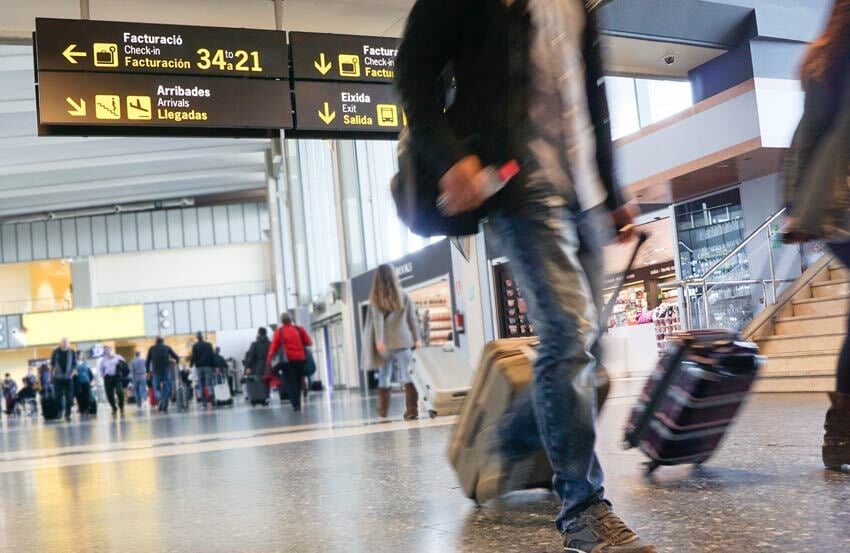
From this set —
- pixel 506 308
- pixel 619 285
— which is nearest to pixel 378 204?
pixel 506 308

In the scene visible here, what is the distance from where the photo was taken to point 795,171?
227 centimetres

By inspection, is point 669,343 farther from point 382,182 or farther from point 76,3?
point 382,182

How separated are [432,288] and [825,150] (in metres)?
16.3

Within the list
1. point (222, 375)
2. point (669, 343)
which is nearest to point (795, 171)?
point (669, 343)

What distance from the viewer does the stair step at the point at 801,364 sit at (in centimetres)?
801

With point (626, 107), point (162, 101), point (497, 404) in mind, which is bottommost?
point (497, 404)

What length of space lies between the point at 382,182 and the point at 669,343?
18.8 metres

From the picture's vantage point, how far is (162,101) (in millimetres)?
8391

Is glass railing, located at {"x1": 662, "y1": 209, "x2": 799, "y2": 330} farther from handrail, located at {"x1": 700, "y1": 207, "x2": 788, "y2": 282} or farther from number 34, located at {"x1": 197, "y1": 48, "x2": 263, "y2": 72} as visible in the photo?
number 34, located at {"x1": 197, "y1": 48, "x2": 263, "y2": 72}

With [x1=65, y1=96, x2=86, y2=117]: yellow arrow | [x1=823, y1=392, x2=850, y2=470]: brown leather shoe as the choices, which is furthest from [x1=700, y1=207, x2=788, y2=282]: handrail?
[x1=823, y1=392, x2=850, y2=470]: brown leather shoe

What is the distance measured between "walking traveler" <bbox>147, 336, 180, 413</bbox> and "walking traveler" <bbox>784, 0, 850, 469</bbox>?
17769 mm

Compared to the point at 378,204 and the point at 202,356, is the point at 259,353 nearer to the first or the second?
the point at 202,356

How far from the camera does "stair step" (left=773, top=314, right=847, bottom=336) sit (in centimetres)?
870

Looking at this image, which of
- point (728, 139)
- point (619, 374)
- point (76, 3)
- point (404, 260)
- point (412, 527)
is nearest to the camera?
point (412, 527)
